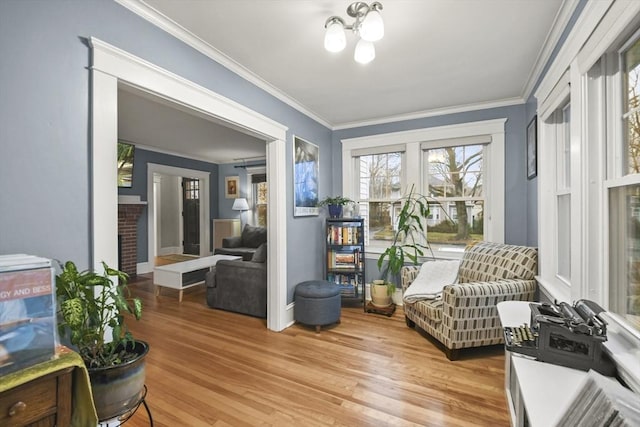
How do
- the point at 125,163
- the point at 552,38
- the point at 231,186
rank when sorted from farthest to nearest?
the point at 231,186
the point at 125,163
the point at 552,38

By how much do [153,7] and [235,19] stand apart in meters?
0.47

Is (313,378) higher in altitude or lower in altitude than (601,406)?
lower

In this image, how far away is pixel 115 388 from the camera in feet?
3.80

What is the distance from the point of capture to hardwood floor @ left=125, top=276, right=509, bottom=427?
1674mm

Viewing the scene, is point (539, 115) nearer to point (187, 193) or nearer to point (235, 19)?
point (235, 19)

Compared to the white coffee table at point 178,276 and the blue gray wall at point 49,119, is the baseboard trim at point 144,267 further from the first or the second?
the blue gray wall at point 49,119

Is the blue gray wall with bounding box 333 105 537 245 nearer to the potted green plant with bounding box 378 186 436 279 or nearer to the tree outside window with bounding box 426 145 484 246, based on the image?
the tree outside window with bounding box 426 145 484 246

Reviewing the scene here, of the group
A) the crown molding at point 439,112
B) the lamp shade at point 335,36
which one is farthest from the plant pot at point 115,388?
the crown molding at point 439,112

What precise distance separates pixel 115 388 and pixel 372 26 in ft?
6.84

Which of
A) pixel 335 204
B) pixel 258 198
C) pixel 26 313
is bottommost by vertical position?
pixel 26 313

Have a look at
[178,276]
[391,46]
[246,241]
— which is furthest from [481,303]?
[246,241]

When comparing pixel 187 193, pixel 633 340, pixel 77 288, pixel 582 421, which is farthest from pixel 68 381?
pixel 187 193

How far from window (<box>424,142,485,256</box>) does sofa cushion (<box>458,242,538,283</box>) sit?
522 millimetres

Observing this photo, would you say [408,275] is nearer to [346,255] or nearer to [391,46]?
[346,255]
